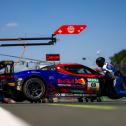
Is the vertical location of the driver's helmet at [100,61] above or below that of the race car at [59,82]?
above

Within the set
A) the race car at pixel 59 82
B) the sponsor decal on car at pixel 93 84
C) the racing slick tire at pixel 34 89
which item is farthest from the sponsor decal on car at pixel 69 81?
the racing slick tire at pixel 34 89

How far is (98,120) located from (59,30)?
82.3 ft

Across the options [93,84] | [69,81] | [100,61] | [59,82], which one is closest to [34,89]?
[59,82]

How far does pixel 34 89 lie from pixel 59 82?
3.01 feet

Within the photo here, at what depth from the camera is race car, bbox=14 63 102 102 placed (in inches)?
591

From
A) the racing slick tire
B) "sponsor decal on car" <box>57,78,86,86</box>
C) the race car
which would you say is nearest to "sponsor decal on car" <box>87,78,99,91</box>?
the race car

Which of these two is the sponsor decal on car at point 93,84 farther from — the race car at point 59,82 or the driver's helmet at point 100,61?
the driver's helmet at point 100,61

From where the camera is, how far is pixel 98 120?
659cm

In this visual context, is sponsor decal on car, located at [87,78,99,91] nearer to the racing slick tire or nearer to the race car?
the race car

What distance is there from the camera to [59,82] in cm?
1538

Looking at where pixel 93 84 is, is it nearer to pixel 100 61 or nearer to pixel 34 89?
pixel 100 61

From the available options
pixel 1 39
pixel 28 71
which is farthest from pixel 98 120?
pixel 1 39

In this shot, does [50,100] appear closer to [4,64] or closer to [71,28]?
[4,64]

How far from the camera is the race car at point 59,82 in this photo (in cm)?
1502
